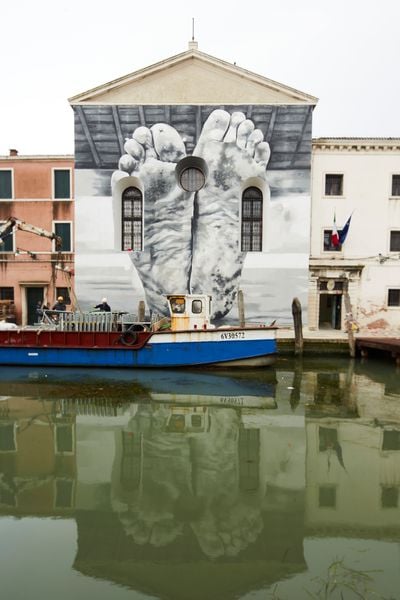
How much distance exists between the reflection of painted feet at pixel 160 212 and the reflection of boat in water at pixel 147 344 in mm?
5414

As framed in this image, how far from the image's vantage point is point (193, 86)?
731 inches

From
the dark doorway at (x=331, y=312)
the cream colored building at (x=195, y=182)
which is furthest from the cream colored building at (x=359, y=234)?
the dark doorway at (x=331, y=312)

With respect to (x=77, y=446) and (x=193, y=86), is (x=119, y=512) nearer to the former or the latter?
(x=77, y=446)

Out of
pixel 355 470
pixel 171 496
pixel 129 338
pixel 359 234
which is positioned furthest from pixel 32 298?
pixel 355 470

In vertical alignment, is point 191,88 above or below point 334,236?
above

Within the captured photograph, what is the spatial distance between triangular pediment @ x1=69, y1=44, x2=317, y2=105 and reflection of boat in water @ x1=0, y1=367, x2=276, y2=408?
494 inches

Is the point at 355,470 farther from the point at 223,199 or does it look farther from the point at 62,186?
the point at 62,186

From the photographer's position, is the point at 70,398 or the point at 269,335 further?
the point at 269,335

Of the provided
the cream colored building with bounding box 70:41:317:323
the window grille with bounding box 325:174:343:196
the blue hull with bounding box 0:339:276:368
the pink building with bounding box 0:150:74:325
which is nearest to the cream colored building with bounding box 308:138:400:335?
the window grille with bounding box 325:174:343:196

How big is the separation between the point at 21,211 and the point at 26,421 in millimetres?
13886

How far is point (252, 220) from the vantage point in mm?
Answer: 19703

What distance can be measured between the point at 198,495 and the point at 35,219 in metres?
17.4

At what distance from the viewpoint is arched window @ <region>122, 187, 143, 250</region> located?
19.8 m

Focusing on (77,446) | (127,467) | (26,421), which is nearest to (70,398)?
(26,421)
